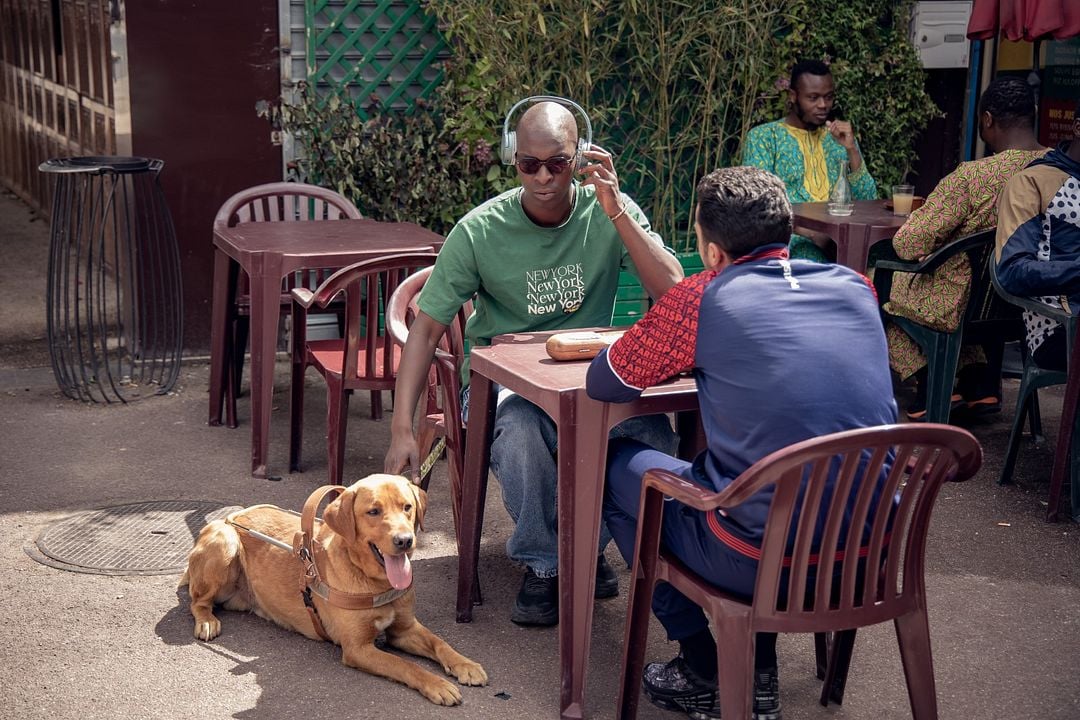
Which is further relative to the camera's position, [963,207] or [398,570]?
[963,207]

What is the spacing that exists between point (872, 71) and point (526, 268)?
415cm

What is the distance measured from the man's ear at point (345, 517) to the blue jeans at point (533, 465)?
50cm

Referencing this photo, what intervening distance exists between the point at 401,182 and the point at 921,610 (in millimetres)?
4393

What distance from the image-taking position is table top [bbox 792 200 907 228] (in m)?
5.71

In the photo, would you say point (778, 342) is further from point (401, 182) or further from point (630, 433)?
point (401, 182)

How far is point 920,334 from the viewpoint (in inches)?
217

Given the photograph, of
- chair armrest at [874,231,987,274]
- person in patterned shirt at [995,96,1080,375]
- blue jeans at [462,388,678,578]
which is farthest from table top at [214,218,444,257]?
person in patterned shirt at [995,96,1080,375]

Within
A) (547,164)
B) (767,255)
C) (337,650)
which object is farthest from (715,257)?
(337,650)

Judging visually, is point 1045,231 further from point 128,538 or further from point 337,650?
point 128,538

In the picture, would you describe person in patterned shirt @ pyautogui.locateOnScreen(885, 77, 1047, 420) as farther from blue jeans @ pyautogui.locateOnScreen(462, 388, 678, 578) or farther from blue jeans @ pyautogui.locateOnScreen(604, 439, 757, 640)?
blue jeans @ pyautogui.locateOnScreen(604, 439, 757, 640)

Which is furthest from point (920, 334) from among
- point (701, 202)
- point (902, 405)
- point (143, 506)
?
point (143, 506)

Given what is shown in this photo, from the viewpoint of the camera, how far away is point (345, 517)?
328 cm

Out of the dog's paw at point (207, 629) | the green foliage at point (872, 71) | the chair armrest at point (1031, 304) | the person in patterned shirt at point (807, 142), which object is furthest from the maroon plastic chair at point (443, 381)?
the green foliage at point (872, 71)

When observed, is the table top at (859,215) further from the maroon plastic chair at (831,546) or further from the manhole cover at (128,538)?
the maroon plastic chair at (831,546)
